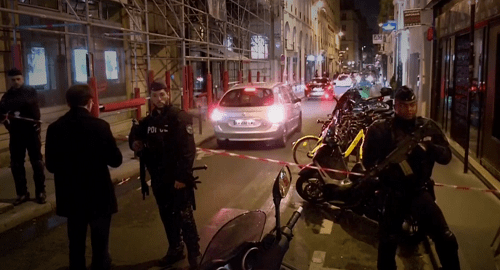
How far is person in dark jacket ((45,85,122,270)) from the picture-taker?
393 centimetres

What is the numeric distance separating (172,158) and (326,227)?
7.95 ft

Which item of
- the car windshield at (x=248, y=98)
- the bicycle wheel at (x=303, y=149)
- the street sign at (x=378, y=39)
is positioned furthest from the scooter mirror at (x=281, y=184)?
the street sign at (x=378, y=39)

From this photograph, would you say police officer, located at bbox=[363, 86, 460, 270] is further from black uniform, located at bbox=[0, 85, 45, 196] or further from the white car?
the white car

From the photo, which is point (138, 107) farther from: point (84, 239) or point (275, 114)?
point (84, 239)

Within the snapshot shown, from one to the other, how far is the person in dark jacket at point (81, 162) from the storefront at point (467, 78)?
6249 mm

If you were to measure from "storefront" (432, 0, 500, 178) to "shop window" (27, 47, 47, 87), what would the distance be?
356 inches

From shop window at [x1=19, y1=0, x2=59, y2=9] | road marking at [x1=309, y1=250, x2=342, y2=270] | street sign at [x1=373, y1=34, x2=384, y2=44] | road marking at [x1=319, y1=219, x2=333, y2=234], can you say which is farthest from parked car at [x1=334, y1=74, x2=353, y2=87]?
road marking at [x1=309, y1=250, x2=342, y2=270]

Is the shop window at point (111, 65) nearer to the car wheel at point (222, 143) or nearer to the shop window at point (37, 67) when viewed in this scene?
the shop window at point (37, 67)

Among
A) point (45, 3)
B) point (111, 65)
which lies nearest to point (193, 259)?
point (45, 3)

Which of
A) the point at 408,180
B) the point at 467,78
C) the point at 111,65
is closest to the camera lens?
the point at 408,180

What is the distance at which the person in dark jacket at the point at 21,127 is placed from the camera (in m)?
6.71

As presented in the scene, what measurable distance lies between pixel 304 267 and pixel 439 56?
35.0 ft

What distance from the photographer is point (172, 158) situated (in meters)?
4.65

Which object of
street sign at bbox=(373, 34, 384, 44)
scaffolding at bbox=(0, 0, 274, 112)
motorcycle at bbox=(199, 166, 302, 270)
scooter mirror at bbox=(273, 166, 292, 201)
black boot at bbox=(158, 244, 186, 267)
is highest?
street sign at bbox=(373, 34, 384, 44)
